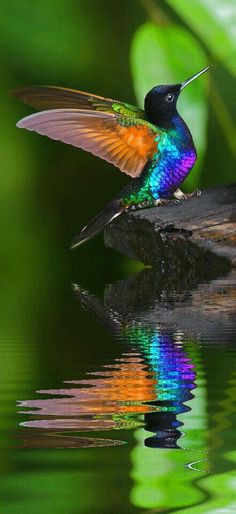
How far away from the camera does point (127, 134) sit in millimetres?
2176

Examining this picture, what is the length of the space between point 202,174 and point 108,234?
59 centimetres

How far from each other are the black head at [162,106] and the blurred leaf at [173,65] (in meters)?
0.28

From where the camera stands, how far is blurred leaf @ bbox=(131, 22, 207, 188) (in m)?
2.57

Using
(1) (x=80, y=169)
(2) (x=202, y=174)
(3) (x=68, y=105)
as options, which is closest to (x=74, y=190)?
(1) (x=80, y=169)

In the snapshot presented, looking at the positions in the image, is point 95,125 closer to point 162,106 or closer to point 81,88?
point 162,106

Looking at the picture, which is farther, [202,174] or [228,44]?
[202,174]

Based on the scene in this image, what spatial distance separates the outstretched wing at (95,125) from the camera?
205cm

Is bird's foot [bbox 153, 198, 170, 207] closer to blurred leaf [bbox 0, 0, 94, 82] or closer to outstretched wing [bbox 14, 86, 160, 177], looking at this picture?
outstretched wing [bbox 14, 86, 160, 177]

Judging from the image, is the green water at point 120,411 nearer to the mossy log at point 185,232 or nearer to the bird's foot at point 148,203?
the mossy log at point 185,232

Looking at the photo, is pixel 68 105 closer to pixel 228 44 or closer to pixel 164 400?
pixel 228 44

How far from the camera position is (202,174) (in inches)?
117

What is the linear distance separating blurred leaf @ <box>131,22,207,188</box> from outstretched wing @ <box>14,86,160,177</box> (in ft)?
1.24

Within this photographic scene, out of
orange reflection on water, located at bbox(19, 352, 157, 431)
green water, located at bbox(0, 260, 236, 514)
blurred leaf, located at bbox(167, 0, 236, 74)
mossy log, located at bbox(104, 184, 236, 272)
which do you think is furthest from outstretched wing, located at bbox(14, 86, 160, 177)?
orange reflection on water, located at bbox(19, 352, 157, 431)

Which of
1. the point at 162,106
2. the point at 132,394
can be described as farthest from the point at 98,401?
the point at 162,106
